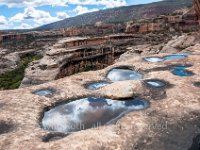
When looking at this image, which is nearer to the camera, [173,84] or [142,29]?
[173,84]

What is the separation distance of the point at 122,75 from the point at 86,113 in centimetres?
985

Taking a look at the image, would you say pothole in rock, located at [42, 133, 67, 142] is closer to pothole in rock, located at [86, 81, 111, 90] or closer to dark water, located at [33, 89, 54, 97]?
dark water, located at [33, 89, 54, 97]

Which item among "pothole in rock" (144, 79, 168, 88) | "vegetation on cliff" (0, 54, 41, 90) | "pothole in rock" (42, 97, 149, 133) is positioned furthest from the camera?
"vegetation on cliff" (0, 54, 41, 90)

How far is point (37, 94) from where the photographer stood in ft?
79.6

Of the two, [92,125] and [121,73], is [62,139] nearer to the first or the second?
[92,125]

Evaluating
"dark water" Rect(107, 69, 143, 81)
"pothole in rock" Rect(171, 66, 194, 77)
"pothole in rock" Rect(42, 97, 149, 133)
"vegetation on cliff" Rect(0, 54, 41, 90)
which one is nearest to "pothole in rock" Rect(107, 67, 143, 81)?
"dark water" Rect(107, 69, 143, 81)

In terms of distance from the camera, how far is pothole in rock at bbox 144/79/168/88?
25256 mm

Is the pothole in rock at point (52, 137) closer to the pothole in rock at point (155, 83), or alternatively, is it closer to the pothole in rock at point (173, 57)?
the pothole in rock at point (155, 83)

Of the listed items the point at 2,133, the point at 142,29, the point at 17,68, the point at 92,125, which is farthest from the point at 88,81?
the point at 142,29

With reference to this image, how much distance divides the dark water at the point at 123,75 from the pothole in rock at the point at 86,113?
20.3 ft

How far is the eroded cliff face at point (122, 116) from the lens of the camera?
16391mm

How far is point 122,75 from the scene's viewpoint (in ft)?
99.9

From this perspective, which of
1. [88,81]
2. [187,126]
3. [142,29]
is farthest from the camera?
[142,29]

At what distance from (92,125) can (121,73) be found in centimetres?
1278
